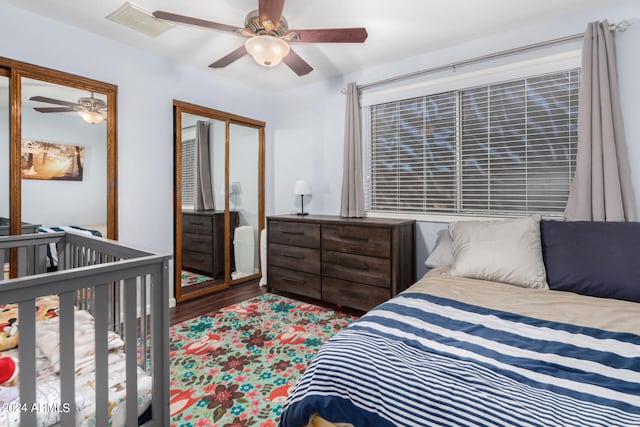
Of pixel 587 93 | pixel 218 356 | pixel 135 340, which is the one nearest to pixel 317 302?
pixel 218 356

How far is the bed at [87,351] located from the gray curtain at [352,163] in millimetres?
2305

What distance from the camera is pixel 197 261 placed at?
3.55m

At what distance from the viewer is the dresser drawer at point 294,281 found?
3.21 m

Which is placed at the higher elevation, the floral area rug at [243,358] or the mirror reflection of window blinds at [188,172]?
the mirror reflection of window blinds at [188,172]

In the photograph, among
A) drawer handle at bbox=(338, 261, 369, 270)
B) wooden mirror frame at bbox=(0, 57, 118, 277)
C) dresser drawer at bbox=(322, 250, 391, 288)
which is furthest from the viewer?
drawer handle at bbox=(338, 261, 369, 270)

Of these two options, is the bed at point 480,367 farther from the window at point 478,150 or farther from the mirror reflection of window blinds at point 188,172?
the mirror reflection of window blinds at point 188,172

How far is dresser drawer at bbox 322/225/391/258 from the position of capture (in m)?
2.74

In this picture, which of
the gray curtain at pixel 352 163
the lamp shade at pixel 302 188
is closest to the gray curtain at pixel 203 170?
the lamp shade at pixel 302 188

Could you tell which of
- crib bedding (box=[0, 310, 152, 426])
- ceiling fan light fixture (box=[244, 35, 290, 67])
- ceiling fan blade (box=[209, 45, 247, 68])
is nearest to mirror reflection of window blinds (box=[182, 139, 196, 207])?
ceiling fan blade (box=[209, 45, 247, 68])

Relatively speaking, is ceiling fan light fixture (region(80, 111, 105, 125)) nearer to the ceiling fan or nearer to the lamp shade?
the ceiling fan

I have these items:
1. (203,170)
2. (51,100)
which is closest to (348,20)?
(203,170)

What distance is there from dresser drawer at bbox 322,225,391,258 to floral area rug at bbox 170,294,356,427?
64cm

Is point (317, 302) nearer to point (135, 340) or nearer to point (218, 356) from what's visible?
point (218, 356)

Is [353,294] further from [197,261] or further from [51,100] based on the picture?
[51,100]
